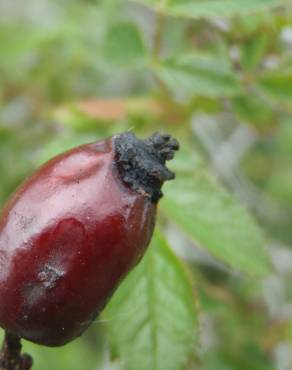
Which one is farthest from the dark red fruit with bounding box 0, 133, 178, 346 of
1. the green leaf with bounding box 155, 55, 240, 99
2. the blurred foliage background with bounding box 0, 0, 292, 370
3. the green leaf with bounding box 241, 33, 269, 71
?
the green leaf with bounding box 241, 33, 269, 71

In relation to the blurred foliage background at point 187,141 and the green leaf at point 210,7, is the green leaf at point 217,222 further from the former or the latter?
the green leaf at point 210,7

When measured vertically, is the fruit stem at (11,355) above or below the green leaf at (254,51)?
below

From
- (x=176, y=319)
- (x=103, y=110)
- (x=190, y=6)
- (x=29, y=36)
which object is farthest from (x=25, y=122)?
(x=176, y=319)

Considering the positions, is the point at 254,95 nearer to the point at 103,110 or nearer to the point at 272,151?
the point at 103,110

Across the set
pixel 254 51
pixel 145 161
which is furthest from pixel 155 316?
pixel 254 51

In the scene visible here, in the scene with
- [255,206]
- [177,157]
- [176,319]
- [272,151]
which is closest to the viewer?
[176,319]

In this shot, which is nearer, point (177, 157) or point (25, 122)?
point (177, 157)

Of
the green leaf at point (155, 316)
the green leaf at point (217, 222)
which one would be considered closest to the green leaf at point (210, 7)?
the green leaf at point (217, 222)
